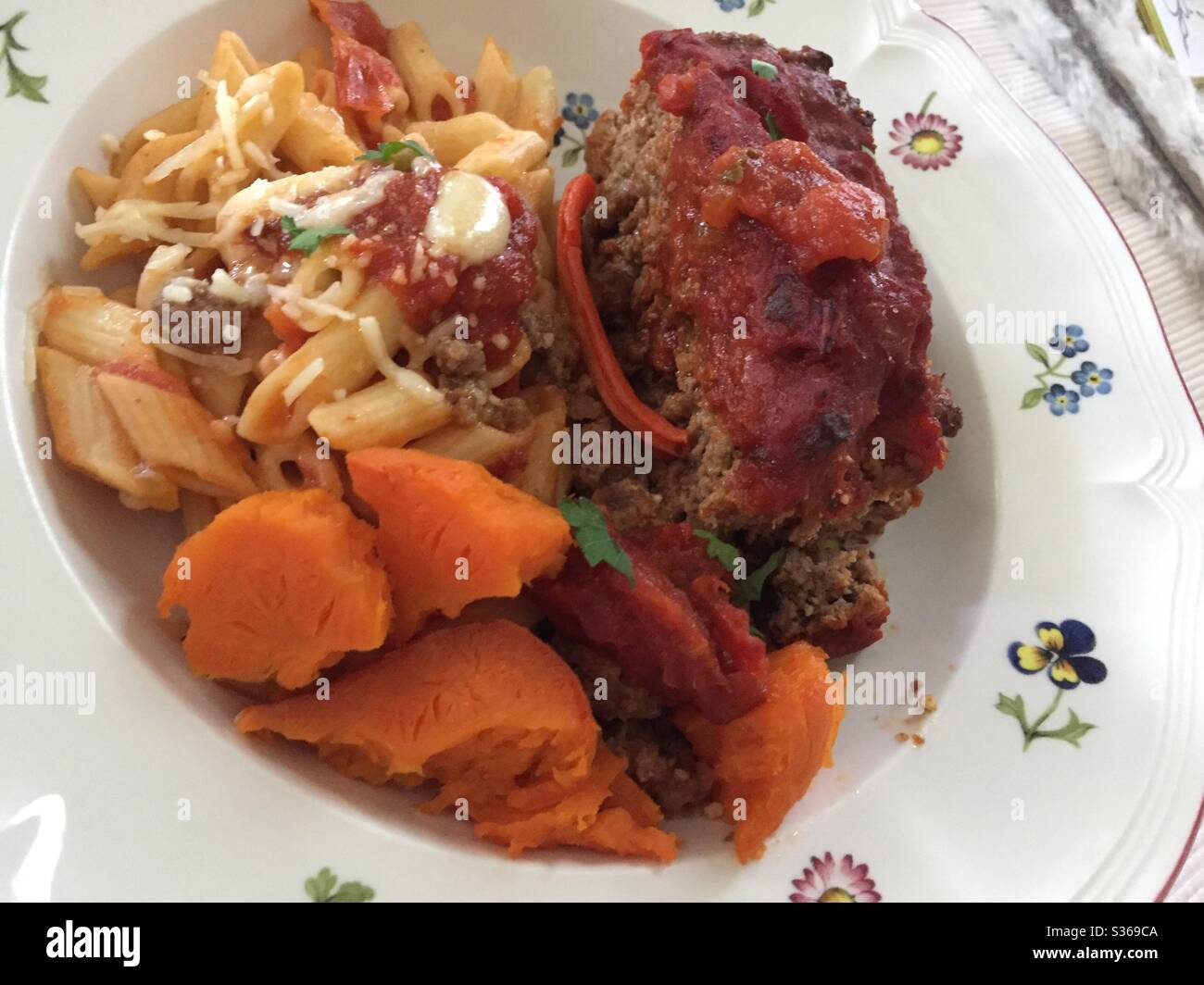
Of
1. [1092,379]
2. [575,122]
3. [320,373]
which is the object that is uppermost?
[575,122]

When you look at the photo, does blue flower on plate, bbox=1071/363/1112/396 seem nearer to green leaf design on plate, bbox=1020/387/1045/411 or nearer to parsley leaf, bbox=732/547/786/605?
green leaf design on plate, bbox=1020/387/1045/411

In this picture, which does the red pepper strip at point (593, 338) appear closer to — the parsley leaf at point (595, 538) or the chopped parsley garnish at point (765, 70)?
the parsley leaf at point (595, 538)

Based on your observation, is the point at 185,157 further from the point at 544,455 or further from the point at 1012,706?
the point at 1012,706

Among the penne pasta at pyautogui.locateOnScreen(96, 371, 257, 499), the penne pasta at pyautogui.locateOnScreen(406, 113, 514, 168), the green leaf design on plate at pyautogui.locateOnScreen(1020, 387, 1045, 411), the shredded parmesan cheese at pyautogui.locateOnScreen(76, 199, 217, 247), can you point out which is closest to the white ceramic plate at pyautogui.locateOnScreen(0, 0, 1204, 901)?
the green leaf design on plate at pyautogui.locateOnScreen(1020, 387, 1045, 411)

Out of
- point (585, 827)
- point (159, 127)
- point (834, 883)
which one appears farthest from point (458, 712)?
point (159, 127)

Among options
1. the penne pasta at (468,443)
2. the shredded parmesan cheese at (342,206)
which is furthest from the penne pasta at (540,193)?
the penne pasta at (468,443)
